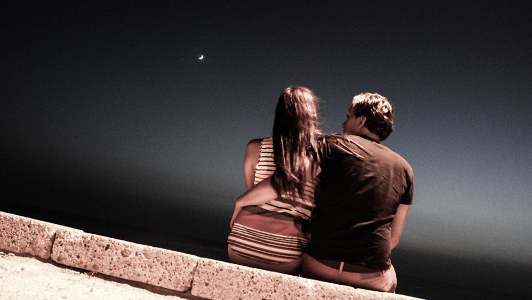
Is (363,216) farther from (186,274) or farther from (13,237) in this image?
(13,237)

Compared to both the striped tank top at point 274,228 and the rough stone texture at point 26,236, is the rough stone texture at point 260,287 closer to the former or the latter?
the striped tank top at point 274,228

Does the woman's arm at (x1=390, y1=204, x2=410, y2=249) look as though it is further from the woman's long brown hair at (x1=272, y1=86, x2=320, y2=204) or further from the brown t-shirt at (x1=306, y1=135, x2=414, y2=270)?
the woman's long brown hair at (x1=272, y1=86, x2=320, y2=204)

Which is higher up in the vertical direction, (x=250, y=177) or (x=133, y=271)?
(x=250, y=177)

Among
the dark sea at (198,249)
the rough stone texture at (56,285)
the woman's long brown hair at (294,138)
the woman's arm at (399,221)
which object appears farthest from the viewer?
the dark sea at (198,249)

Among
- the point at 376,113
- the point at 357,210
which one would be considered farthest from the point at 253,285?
the point at 376,113

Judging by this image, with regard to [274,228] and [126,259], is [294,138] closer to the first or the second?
[274,228]

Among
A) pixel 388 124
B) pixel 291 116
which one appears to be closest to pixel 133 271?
pixel 291 116

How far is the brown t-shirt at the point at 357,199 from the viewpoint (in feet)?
5.57

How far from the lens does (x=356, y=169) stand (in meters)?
1.79

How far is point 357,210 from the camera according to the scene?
1728mm

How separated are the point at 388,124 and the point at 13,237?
2.93 m

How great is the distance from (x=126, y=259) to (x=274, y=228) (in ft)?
3.36

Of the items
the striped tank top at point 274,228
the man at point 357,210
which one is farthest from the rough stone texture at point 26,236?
the man at point 357,210

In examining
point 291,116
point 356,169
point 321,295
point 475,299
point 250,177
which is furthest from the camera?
point 475,299
